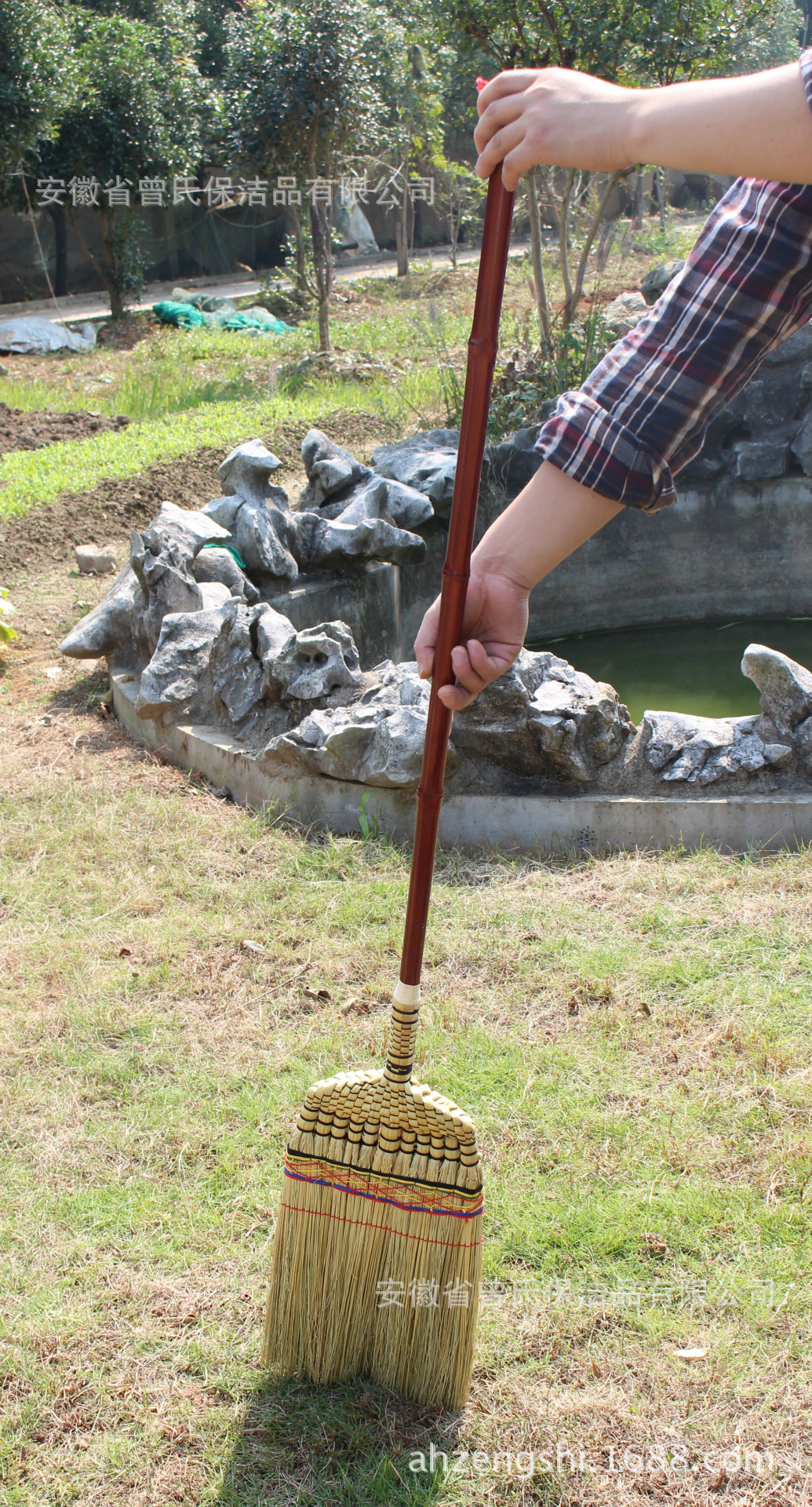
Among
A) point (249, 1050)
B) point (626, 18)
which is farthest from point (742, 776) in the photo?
point (626, 18)

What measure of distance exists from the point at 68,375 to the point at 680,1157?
9550 millimetres

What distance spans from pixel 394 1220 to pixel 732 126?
1400mm

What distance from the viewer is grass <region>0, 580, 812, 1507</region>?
1.61 metres

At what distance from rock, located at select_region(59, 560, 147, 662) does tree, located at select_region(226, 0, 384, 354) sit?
20.0 ft

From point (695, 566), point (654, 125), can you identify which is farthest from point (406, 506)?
point (654, 125)

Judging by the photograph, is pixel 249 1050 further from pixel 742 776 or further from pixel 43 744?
pixel 43 744

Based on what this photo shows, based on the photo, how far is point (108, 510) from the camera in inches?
232

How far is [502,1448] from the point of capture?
1597 mm

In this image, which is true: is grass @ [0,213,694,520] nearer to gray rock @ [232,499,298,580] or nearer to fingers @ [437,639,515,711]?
gray rock @ [232,499,298,580]

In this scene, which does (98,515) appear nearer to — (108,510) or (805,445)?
(108,510)

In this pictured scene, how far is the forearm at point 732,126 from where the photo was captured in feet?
3.21

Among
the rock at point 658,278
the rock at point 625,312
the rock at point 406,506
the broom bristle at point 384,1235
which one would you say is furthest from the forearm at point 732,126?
the rock at point 625,312

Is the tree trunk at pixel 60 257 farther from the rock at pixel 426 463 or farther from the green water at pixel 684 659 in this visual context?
the green water at pixel 684 659

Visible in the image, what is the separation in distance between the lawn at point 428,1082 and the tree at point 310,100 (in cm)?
767
